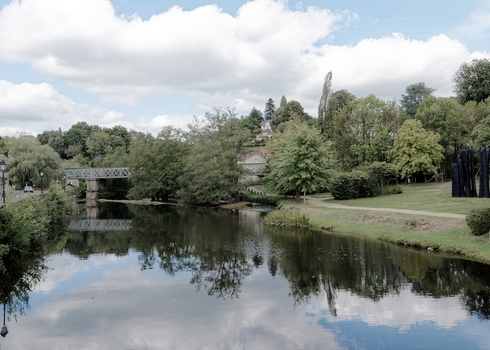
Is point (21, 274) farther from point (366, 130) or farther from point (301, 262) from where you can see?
point (366, 130)

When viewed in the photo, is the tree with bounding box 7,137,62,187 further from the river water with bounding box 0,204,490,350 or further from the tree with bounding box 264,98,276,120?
the tree with bounding box 264,98,276,120

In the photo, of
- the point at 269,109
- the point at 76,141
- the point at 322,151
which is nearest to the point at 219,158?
the point at 322,151

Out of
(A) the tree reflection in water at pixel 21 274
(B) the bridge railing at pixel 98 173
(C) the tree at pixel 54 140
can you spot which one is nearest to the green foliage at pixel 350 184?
(A) the tree reflection in water at pixel 21 274

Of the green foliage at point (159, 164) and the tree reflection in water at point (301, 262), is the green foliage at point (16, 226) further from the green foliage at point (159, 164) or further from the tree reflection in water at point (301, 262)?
the green foliage at point (159, 164)

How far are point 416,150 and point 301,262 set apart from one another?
32355mm

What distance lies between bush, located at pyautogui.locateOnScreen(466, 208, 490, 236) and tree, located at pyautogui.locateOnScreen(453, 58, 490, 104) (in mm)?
42808

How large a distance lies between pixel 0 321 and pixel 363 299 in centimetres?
1153

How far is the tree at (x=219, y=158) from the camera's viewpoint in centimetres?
4666

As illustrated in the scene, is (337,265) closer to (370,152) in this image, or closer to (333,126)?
(370,152)

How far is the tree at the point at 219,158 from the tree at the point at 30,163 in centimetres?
1701

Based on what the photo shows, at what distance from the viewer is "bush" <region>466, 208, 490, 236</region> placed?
1842 cm

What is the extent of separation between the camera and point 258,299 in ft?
44.9

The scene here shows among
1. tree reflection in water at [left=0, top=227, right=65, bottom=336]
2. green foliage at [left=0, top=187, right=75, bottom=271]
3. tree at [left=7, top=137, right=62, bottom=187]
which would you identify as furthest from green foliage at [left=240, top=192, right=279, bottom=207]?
green foliage at [left=0, top=187, right=75, bottom=271]

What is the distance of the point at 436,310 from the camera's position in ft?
39.2
